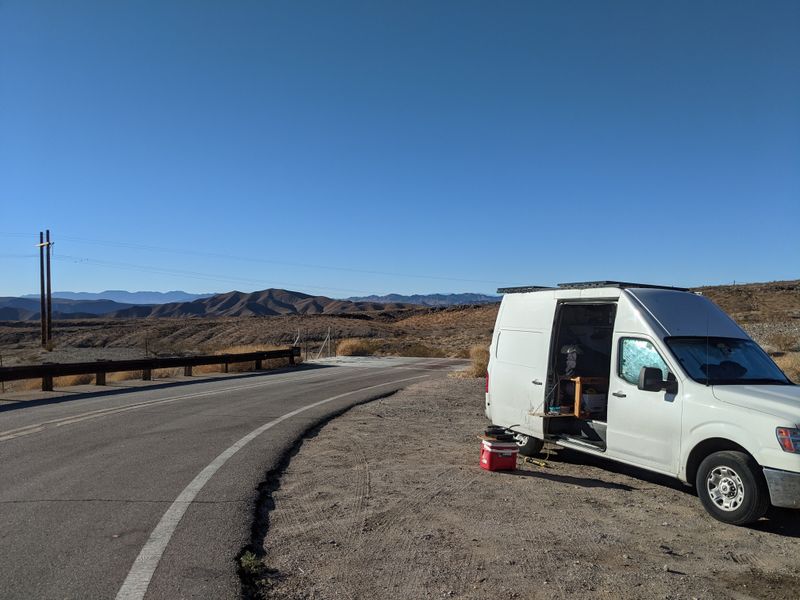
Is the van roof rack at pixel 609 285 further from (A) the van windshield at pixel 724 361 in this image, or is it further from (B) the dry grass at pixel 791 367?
(B) the dry grass at pixel 791 367

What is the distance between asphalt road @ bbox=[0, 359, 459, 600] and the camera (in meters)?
4.64

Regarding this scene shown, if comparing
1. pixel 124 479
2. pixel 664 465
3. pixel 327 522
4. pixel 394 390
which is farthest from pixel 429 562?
pixel 394 390

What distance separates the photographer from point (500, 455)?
812 cm

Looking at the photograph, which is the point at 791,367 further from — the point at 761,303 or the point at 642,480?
the point at 761,303

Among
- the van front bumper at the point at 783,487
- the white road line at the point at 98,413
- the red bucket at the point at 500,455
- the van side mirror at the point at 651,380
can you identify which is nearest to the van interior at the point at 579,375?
the red bucket at the point at 500,455

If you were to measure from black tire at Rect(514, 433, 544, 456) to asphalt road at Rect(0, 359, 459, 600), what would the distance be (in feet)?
11.2

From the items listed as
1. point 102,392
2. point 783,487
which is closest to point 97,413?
point 102,392

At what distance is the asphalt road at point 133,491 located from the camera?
4645 millimetres

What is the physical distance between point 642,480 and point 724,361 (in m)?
1.78

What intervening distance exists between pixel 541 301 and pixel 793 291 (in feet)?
202

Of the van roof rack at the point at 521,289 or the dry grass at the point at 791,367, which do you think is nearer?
the van roof rack at the point at 521,289

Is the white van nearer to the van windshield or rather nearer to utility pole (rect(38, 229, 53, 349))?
the van windshield

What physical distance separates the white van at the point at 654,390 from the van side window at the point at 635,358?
0.5 inches

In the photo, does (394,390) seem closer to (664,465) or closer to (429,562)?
(664,465)
